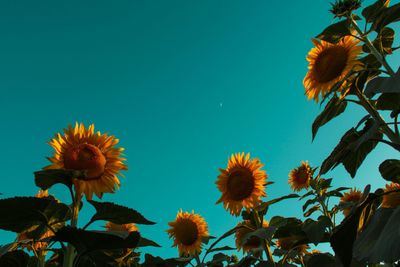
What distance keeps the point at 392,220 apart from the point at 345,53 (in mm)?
2547

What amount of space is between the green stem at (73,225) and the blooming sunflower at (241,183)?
274 cm

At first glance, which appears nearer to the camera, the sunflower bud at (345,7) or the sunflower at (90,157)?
the sunflower at (90,157)

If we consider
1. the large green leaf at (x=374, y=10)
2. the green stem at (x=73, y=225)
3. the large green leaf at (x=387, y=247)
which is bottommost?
the large green leaf at (x=387, y=247)

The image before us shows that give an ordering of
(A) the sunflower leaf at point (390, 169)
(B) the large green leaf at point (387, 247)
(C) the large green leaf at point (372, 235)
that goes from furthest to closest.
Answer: (A) the sunflower leaf at point (390, 169) < (C) the large green leaf at point (372, 235) < (B) the large green leaf at point (387, 247)

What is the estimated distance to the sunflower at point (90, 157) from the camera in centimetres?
302

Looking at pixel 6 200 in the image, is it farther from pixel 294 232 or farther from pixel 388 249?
pixel 294 232

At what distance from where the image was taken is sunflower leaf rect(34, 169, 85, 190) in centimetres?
243

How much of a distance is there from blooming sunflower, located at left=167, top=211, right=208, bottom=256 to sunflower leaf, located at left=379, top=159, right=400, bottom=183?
3.29m

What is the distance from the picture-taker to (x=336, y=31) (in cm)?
354

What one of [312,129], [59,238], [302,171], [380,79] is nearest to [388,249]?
[380,79]

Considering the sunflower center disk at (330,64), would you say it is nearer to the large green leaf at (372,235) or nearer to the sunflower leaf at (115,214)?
the large green leaf at (372,235)

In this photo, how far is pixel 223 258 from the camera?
155 inches

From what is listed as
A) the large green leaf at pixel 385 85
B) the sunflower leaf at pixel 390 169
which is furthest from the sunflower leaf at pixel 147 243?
the sunflower leaf at pixel 390 169

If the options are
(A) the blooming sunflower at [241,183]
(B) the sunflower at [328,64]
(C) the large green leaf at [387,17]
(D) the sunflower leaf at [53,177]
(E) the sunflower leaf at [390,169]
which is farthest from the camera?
(A) the blooming sunflower at [241,183]
